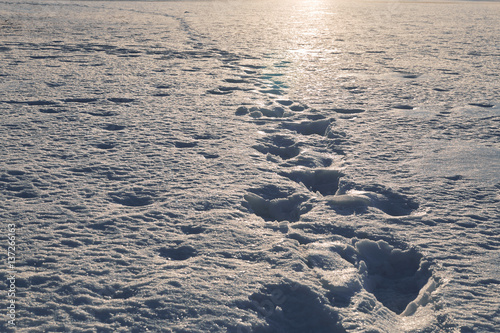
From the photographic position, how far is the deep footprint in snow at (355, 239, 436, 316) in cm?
153

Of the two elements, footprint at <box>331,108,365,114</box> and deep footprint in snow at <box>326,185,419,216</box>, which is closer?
deep footprint in snow at <box>326,185,419,216</box>

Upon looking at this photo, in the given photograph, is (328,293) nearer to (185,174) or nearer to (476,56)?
(185,174)

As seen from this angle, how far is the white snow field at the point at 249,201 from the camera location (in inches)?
55.4

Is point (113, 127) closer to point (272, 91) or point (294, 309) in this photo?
point (272, 91)

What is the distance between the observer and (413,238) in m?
1.82

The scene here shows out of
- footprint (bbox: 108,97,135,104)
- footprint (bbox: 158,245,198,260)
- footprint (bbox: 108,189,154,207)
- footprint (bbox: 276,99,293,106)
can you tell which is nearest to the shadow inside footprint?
footprint (bbox: 108,189,154,207)

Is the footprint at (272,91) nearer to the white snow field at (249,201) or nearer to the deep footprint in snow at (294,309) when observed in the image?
the white snow field at (249,201)

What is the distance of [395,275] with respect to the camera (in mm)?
1678

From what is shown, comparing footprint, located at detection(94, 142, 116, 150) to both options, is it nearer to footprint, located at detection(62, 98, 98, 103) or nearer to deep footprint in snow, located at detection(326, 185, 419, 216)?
footprint, located at detection(62, 98, 98, 103)

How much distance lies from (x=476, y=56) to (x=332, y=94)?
3036 mm

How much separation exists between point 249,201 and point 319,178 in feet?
1.65

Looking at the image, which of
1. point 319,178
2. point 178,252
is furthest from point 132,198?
point 319,178

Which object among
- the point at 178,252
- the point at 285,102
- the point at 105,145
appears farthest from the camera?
the point at 285,102

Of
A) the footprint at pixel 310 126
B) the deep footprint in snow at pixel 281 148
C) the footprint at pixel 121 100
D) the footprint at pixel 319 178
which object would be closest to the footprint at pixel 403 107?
the footprint at pixel 310 126
